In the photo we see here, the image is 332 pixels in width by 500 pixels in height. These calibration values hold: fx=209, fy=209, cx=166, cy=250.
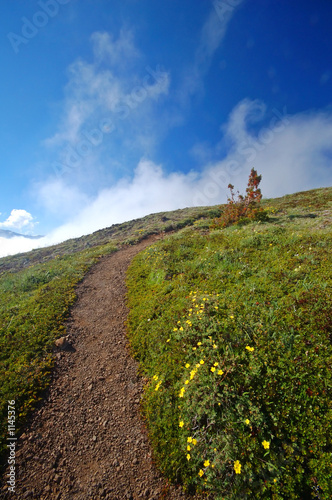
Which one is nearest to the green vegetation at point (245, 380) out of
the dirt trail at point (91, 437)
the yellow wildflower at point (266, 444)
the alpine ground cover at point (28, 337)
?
the yellow wildflower at point (266, 444)

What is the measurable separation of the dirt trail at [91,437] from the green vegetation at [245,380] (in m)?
0.49

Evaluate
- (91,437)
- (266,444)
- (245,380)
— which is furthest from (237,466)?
(91,437)

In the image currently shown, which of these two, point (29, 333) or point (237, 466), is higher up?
point (29, 333)

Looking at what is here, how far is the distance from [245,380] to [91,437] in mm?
4114

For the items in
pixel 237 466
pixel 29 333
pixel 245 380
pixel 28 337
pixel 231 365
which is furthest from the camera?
pixel 29 333

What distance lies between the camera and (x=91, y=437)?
5.24 meters

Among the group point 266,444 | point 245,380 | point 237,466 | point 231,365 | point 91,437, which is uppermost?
point 231,365

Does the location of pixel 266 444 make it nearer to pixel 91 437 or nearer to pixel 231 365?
pixel 231 365

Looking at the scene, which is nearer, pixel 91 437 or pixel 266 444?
pixel 266 444

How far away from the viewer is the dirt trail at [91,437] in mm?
4293

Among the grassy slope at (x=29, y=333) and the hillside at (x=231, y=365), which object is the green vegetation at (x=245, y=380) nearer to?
the hillside at (x=231, y=365)

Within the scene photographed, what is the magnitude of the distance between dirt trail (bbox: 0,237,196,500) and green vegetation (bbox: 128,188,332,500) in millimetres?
490

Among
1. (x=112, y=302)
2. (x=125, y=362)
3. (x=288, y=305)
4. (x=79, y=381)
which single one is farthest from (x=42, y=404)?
(x=288, y=305)

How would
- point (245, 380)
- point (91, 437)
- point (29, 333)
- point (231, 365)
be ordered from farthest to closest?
point (29, 333)
point (91, 437)
point (231, 365)
point (245, 380)
